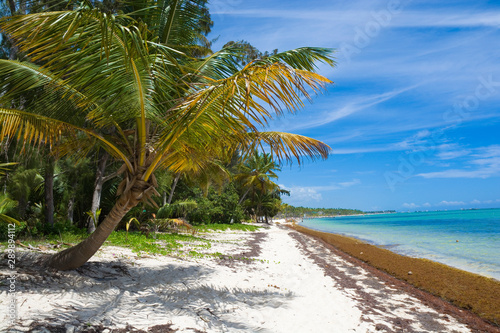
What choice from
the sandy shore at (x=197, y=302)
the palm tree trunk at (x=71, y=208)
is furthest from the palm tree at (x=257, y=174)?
the sandy shore at (x=197, y=302)

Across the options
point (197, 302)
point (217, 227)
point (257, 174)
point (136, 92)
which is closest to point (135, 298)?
point (197, 302)

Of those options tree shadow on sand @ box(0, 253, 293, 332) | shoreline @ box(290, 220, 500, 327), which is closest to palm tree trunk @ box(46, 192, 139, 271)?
tree shadow on sand @ box(0, 253, 293, 332)

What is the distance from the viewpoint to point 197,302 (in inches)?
177

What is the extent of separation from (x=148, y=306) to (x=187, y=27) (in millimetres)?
4841

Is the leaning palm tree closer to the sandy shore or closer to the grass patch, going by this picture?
the sandy shore

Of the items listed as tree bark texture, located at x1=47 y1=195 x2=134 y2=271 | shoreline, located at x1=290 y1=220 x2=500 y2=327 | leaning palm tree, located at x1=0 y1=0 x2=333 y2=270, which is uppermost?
leaning palm tree, located at x1=0 y1=0 x2=333 y2=270

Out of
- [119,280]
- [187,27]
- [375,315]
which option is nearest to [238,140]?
[187,27]

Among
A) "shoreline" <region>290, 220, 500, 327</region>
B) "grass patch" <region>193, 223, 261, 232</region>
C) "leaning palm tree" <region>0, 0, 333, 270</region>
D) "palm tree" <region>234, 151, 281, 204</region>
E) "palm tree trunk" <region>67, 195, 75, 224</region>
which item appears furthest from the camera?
"palm tree" <region>234, 151, 281, 204</region>

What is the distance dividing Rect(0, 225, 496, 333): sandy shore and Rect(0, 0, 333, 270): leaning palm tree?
0.81 m

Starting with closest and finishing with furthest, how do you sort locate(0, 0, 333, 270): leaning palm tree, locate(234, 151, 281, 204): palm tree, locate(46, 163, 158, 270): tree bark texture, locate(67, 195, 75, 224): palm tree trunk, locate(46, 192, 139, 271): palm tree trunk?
locate(0, 0, 333, 270): leaning palm tree < locate(46, 163, 158, 270): tree bark texture < locate(46, 192, 139, 271): palm tree trunk < locate(67, 195, 75, 224): palm tree trunk < locate(234, 151, 281, 204): palm tree

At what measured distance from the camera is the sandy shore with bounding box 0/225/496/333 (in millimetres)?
3637

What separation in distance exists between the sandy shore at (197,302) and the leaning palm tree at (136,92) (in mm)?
809

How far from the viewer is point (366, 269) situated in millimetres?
8773

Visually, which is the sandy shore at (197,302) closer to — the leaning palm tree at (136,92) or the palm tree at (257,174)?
the leaning palm tree at (136,92)
